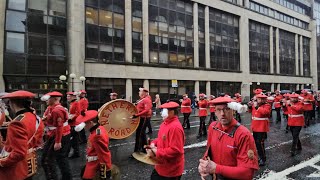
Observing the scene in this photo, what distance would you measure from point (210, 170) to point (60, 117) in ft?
13.9

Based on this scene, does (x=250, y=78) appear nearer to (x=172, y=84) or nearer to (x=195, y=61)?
(x=195, y=61)

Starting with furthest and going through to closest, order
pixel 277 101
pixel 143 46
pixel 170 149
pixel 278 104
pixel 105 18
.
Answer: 1. pixel 143 46
2. pixel 105 18
3. pixel 277 101
4. pixel 278 104
5. pixel 170 149

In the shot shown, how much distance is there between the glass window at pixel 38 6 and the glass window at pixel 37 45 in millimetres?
2236

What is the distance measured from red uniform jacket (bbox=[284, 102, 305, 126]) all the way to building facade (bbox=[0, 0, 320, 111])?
18941mm

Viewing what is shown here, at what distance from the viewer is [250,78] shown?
44.6 m

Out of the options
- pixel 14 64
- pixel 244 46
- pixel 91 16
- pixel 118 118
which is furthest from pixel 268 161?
pixel 244 46

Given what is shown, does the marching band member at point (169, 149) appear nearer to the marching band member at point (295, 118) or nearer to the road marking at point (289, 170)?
the road marking at point (289, 170)

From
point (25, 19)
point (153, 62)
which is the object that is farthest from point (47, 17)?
point (153, 62)

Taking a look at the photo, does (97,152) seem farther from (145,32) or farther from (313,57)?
(313,57)

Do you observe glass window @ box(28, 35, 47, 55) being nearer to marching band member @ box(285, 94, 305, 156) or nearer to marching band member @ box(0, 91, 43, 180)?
marching band member @ box(285, 94, 305, 156)

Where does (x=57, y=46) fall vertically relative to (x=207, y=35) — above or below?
below

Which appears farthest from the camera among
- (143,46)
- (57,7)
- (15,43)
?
(143,46)

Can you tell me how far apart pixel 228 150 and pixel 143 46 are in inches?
1120

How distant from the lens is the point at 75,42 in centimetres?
2566
